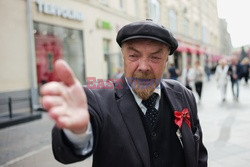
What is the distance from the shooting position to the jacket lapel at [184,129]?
1601 millimetres

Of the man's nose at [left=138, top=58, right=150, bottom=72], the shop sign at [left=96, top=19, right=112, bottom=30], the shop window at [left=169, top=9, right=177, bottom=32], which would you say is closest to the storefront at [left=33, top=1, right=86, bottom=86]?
the shop sign at [left=96, top=19, right=112, bottom=30]

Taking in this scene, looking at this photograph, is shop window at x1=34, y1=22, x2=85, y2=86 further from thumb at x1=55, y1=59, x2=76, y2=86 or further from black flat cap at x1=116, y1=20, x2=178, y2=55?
thumb at x1=55, y1=59, x2=76, y2=86

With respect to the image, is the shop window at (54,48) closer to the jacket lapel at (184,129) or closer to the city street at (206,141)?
the city street at (206,141)

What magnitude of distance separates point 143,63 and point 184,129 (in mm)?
519

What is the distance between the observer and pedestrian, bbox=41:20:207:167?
134 centimetres

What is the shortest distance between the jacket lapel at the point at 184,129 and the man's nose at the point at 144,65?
279mm

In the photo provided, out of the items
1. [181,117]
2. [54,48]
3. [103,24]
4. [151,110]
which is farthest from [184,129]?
[103,24]

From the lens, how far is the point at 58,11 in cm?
1038

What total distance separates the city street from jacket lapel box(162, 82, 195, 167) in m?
2.37

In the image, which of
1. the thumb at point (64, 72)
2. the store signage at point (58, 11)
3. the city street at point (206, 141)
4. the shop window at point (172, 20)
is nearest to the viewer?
the thumb at point (64, 72)

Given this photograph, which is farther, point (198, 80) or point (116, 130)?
point (198, 80)

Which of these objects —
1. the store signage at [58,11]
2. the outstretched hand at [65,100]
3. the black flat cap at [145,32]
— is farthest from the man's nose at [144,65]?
the store signage at [58,11]

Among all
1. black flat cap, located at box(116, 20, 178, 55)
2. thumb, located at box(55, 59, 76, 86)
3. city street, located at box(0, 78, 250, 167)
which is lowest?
city street, located at box(0, 78, 250, 167)

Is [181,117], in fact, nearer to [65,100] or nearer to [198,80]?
[65,100]
